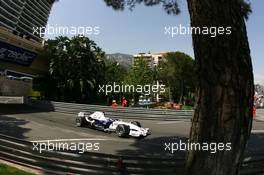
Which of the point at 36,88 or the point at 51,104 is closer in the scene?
the point at 51,104

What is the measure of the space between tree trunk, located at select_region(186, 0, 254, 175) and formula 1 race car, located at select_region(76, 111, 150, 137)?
41.5 ft

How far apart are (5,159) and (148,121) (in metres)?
14.5

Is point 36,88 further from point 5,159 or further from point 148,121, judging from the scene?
point 5,159

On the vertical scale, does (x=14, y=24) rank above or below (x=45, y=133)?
above

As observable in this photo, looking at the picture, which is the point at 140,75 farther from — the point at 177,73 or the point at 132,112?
the point at 132,112

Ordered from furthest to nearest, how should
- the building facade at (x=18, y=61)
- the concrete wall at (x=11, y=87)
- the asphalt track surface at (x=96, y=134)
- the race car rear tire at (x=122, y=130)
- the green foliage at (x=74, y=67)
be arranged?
the green foliage at (x=74, y=67) → the concrete wall at (x=11, y=87) → the building facade at (x=18, y=61) → the race car rear tire at (x=122, y=130) → the asphalt track surface at (x=96, y=134)

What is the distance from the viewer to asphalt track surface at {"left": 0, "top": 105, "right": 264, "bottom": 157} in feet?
50.3

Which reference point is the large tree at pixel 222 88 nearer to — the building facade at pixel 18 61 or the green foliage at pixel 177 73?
the building facade at pixel 18 61

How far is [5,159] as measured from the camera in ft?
37.8

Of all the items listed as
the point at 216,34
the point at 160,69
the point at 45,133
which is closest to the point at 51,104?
the point at 45,133

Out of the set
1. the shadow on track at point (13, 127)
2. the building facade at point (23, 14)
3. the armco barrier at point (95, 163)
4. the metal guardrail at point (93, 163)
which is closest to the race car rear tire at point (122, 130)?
the shadow on track at point (13, 127)

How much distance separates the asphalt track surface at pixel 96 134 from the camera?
1534 cm

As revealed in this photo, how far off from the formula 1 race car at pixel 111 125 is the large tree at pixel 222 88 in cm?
1263

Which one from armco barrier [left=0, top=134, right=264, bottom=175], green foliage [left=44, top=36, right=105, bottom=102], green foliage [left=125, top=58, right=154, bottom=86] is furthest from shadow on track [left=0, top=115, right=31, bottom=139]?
green foliage [left=125, top=58, right=154, bottom=86]
